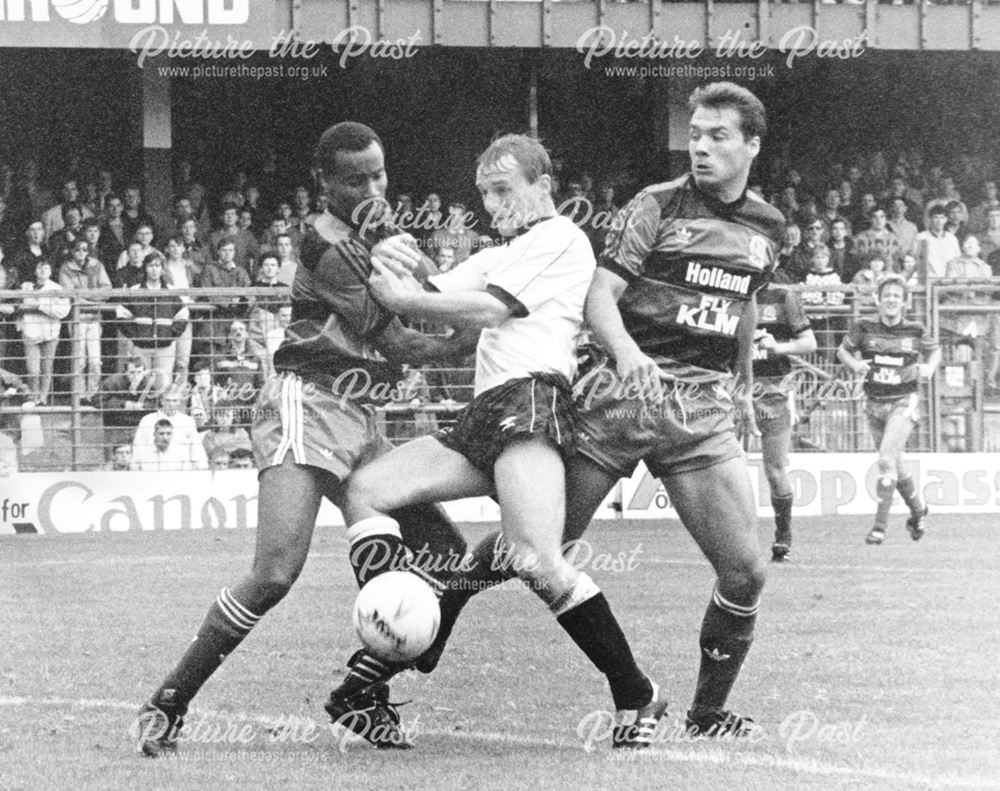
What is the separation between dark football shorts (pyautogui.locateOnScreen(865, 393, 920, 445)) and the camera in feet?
53.1

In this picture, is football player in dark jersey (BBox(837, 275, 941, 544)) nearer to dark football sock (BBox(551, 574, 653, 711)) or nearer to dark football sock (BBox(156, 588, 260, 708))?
dark football sock (BBox(551, 574, 653, 711))

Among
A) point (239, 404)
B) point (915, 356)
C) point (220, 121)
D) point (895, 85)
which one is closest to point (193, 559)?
point (239, 404)

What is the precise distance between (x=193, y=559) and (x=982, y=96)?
60.0 feet

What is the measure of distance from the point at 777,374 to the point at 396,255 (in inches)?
338

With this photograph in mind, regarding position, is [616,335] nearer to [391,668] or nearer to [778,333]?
[391,668]

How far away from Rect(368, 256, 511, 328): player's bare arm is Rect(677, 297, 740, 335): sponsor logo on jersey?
65 cm

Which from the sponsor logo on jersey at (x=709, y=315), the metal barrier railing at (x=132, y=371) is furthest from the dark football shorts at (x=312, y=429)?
the metal barrier railing at (x=132, y=371)

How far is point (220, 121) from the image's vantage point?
26.8 meters

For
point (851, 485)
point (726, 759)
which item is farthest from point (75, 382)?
point (726, 759)

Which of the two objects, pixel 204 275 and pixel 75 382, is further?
pixel 204 275

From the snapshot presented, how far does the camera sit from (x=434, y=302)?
6125 mm

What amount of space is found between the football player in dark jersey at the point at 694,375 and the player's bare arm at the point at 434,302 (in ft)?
1.24

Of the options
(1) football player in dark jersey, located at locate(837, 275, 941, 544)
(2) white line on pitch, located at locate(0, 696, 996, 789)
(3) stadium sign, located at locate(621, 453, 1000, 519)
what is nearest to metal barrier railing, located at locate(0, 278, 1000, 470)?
(3) stadium sign, located at locate(621, 453, 1000, 519)

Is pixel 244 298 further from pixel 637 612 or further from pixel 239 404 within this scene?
pixel 637 612
